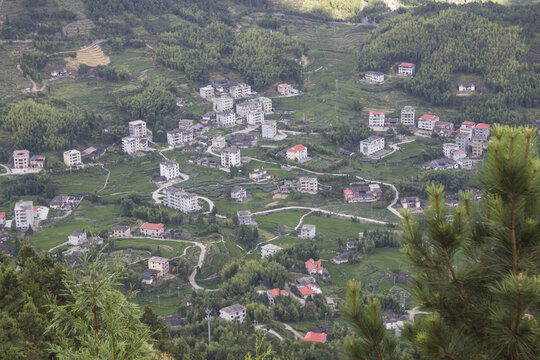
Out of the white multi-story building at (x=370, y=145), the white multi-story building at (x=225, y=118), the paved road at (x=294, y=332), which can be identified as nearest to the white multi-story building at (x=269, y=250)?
the paved road at (x=294, y=332)

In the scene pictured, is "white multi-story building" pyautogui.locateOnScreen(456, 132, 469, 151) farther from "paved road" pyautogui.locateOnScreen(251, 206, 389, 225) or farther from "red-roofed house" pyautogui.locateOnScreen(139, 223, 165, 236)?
"red-roofed house" pyautogui.locateOnScreen(139, 223, 165, 236)

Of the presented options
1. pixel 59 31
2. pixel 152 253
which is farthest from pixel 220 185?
pixel 59 31

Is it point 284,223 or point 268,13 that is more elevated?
point 268,13

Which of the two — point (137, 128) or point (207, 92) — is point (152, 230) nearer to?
point (137, 128)

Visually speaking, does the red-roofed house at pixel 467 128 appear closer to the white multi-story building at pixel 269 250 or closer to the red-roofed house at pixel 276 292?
the white multi-story building at pixel 269 250

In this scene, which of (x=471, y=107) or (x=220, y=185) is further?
(x=471, y=107)

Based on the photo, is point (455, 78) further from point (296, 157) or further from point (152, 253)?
point (152, 253)

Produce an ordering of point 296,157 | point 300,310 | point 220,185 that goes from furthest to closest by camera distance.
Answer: point 296,157 < point 220,185 < point 300,310
